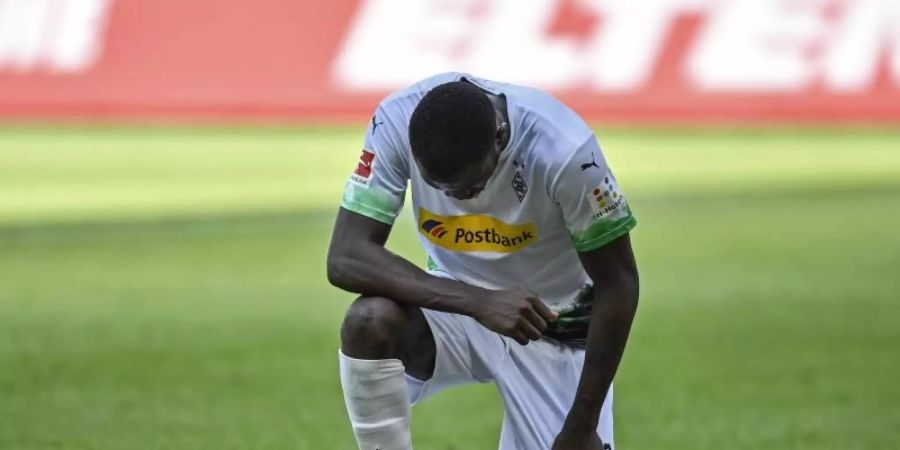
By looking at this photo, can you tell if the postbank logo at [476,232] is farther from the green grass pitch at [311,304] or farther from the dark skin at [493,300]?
the green grass pitch at [311,304]

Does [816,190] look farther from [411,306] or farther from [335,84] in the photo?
[411,306]

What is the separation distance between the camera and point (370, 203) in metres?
4.96

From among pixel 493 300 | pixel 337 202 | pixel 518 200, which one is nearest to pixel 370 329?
pixel 493 300

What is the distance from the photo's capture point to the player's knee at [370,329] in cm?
483

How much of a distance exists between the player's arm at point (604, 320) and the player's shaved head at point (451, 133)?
0.50m

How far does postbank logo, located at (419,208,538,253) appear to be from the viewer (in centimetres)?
511

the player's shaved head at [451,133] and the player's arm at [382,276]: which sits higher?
the player's shaved head at [451,133]

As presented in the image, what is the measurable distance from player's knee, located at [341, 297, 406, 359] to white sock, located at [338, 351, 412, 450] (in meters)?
0.03

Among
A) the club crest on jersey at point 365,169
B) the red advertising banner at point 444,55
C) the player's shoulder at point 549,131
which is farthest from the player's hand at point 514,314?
the red advertising banner at point 444,55

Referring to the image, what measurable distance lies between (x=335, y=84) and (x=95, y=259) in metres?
9.01

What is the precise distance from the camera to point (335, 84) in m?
20.2

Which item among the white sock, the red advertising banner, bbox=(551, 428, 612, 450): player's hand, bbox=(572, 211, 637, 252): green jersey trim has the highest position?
bbox=(572, 211, 637, 252): green jersey trim

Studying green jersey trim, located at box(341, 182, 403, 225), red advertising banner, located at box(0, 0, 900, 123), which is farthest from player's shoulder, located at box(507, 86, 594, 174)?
red advertising banner, located at box(0, 0, 900, 123)

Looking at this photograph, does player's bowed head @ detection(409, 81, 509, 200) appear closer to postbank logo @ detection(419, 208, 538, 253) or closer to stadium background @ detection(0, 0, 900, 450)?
postbank logo @ detection(419, 208, 538, 253)
